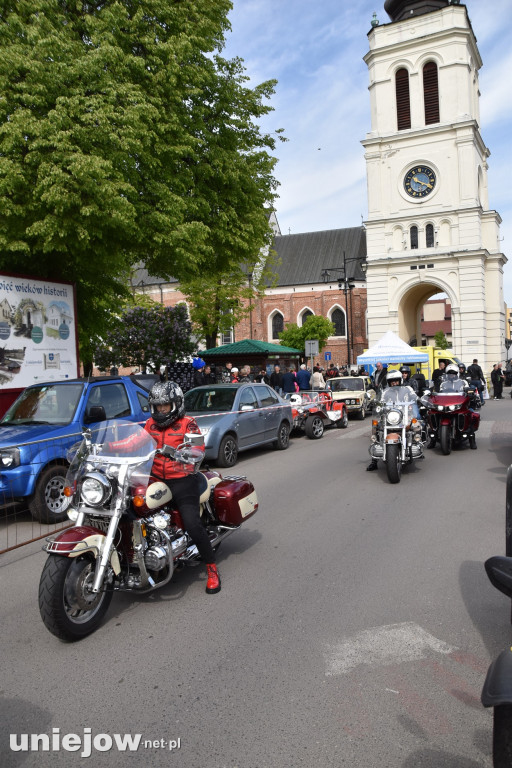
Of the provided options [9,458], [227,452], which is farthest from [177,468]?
[227,452]

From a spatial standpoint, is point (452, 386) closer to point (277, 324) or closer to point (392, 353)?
point (392, 353)

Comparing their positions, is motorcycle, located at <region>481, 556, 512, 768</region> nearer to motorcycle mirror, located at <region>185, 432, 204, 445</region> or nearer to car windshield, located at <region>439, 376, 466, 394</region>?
motorcycle mirror, located at <region>185, 432, 204, 445</region>

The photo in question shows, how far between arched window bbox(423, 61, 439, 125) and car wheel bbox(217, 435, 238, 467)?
40.7 m

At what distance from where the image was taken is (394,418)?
30.1 ft

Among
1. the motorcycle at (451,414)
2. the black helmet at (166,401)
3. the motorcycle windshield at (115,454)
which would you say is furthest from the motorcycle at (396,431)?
the motorcycle windshield at (115,454)

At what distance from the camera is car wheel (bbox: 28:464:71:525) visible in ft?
23.2

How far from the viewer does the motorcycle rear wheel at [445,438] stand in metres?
11.6

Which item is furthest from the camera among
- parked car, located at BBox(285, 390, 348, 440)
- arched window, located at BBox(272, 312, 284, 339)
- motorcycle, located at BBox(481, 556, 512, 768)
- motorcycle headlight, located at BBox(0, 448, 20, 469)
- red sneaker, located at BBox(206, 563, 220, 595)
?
arched window, located at BBox(272, 312, 284, 339)

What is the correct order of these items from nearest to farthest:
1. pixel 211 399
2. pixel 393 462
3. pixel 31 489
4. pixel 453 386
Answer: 1. pixel 31 489
2. pixel 393 462
3. pixel 211 399
4. pixel 453 386

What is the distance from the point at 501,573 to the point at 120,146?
987 cm

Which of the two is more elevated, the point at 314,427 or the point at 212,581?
the point at 314,427

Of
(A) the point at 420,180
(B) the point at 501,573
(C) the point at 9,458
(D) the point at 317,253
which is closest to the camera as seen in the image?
(B) the point at 501,573

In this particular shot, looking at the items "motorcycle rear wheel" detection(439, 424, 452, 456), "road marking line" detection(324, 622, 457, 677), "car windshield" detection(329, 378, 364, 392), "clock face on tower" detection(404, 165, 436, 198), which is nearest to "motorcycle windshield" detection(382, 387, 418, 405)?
"motorcycle rear wheel" detection(439, 424, 452, 456)

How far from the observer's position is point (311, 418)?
50.5 feet
